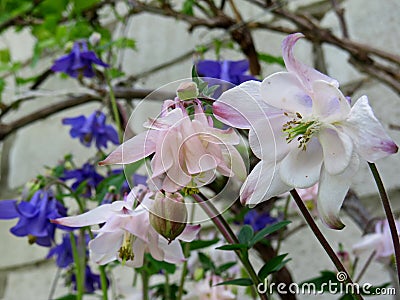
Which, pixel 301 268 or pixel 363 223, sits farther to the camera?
pixel 301 268

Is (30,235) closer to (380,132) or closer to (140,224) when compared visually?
(140,224)

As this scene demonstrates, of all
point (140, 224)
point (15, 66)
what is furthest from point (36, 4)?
point (140, 224)

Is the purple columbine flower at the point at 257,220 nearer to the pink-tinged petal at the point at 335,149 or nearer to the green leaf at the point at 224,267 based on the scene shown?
the green leaf at the point at 224,267

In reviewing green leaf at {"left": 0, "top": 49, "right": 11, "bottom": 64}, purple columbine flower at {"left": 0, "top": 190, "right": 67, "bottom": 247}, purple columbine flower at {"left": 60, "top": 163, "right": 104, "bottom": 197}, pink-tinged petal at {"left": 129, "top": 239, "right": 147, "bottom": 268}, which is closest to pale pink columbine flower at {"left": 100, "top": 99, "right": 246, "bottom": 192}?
pink-tinged petal at {"left": 129, "top": 239, "right": 147, "bottom": 268}

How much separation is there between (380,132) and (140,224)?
0.18 m

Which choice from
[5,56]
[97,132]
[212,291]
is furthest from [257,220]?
[5,56]

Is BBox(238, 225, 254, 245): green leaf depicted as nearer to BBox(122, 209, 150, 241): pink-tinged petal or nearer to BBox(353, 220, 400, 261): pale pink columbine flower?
BBox(122, 209, 150, 241): pink-tinged petal

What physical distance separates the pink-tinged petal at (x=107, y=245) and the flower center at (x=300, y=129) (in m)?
0.15

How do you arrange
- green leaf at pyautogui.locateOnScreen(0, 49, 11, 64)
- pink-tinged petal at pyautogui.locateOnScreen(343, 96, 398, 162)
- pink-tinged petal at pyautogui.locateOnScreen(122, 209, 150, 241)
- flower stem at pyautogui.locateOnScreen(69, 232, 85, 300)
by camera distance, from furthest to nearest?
green leaf at pyautogui.locateOnScreen(0, 49, 11, 64)
flower stem at pyautogui.locateOnScreen(69, 232, 85, 300)
pink-tinged petal at pyautogui.locateOnScreen(122, 209, 150, 241)
pink-tinged petal at pyautogui.locateOnScreen(343, 96, 398, 162)

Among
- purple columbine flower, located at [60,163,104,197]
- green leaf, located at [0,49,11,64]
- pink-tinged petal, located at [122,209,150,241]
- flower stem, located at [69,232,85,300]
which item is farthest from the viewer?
green leaf, located at [0,49,11,64]

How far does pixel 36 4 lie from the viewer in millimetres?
1062

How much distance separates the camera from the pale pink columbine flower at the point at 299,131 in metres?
0.34

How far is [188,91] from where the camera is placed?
→ 35 cm

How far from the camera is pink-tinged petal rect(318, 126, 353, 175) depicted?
336 mm
